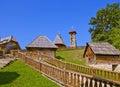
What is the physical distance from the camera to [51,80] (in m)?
20.8

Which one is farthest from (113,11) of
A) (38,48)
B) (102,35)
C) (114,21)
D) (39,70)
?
(39,70)

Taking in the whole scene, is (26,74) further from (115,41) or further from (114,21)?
(114,21)

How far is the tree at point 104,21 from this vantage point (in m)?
65.6

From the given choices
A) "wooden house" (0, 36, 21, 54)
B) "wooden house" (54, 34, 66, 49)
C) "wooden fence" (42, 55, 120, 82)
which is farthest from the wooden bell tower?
"wooden fence" (42, 55, 120, 82)

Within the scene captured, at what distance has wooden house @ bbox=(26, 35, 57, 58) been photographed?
47.0 metres

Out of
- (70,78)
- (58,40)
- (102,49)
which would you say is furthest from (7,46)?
(70,78)

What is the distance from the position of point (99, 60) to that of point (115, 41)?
7.24 metres

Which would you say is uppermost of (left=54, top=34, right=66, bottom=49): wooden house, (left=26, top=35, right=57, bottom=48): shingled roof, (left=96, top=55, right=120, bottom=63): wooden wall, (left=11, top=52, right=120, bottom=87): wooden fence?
(left=54, top=34, right=66, bottom=49): wooden house

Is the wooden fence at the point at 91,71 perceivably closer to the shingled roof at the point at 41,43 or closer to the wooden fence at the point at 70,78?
the wooden fence at the point at 70,78

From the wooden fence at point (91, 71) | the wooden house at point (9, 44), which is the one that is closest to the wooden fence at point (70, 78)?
the wooden fence at point (91, 71)

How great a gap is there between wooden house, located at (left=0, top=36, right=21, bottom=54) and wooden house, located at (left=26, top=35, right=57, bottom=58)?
12.9 meters

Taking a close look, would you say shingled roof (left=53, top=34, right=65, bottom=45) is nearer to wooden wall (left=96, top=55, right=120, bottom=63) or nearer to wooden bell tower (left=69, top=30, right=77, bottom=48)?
wooden bell tower (left=69, top=30, right=77, bottom=48)

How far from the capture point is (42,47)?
1854 inches

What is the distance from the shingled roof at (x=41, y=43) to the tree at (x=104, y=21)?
19.6m
